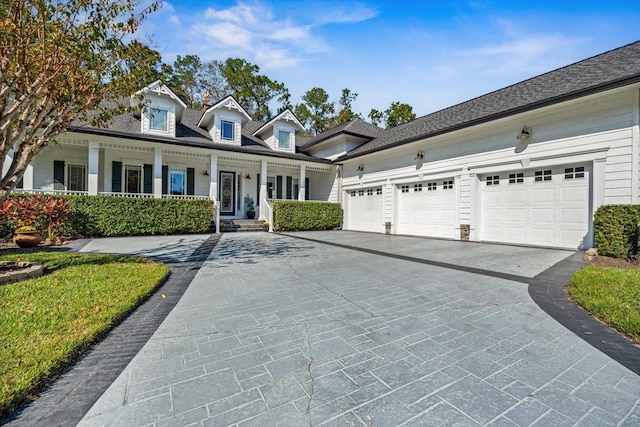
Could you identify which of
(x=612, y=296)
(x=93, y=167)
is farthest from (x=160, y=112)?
(x=612, y=296)

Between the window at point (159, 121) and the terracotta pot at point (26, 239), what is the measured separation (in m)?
7.16

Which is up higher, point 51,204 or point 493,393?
point 51,204

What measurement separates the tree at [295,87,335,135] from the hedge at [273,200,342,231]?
17056mm

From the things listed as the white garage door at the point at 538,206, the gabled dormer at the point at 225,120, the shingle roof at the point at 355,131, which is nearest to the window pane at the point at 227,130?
the gabled dormer at the point at 225,120

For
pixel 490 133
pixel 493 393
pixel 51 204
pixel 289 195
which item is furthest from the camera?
A: pixel 289 195

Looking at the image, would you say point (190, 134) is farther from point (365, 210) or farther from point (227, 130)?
point (365, 210)

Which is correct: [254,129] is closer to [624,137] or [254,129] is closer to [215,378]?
[624,137]

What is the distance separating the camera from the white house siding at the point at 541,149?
6922 mm

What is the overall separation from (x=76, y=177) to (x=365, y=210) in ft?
44.6

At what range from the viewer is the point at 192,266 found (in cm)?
590

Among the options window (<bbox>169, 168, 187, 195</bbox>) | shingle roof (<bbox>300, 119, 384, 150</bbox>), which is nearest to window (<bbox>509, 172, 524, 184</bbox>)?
shingle roof (<bbox>300, 119, 384, 150</bbox>)

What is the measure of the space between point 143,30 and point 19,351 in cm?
618

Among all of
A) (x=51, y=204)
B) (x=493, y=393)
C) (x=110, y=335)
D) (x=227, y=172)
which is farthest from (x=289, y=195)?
(x=493, y=393)

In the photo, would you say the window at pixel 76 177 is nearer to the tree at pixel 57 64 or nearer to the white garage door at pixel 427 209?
the tree at pixel 57 64
